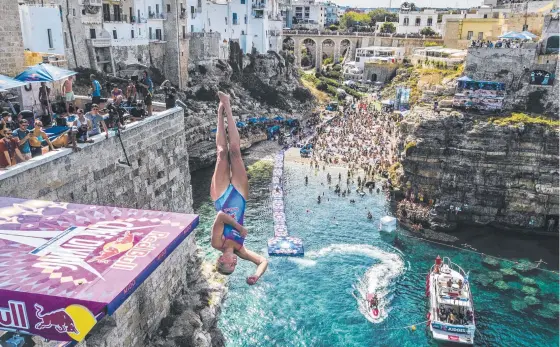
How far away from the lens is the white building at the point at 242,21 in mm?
63219

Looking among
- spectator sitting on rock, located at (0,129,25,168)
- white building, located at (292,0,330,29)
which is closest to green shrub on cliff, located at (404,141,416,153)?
spectator sitting on rock, located at (0,129,25,168)

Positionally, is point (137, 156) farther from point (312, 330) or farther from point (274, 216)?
point (274, 216)

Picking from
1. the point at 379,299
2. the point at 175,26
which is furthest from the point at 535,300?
the point at 175,26

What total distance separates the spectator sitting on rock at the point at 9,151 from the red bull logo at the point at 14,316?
6.49 meters

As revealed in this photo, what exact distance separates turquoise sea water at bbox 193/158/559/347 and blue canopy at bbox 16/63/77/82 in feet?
50.4

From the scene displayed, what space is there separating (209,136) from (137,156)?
3812 cm

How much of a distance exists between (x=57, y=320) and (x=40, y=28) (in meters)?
30.0

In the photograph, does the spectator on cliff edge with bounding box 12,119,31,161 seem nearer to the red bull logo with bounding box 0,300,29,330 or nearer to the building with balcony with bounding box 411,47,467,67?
the red bull logo with bounding box 0,300,29,330

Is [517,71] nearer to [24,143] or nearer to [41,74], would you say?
[41,74]

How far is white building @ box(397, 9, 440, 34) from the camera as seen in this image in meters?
98.2

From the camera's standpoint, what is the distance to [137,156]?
1709cm

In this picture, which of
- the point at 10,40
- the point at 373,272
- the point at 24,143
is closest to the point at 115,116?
the point at 24,143

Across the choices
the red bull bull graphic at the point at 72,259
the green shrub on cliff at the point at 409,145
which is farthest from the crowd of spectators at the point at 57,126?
the green shrub on cliff at the point at 409,145

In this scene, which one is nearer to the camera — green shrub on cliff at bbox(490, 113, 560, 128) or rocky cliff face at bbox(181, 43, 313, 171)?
green shrub on cliff at bbox(490, 113, 560, 128)
